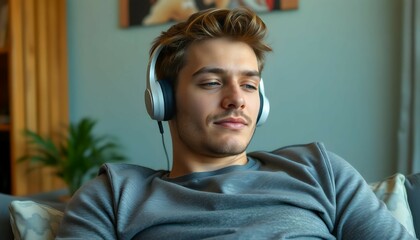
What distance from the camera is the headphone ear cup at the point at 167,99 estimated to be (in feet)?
3.92

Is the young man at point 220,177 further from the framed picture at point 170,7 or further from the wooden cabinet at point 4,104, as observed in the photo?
the wooden cabinet at point 4,104

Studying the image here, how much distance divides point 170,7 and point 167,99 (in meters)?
1.26

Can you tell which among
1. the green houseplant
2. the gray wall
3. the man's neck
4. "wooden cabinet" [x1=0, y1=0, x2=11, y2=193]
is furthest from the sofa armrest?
"wooden cabinet" [x1=0, y1=0, x2=11, y2=193]

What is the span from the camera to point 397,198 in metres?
1.17

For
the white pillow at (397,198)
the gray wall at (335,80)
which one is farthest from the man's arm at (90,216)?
the gray wall at (335,80)

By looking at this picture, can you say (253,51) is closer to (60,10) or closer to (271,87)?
(271,87)

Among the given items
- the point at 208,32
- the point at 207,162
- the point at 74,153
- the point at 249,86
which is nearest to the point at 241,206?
the point at 207,162

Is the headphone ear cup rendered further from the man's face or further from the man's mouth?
the man's mouth

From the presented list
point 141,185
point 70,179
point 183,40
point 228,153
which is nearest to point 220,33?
point 183,40

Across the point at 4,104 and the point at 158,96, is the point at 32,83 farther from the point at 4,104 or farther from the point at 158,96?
the point at 158,96

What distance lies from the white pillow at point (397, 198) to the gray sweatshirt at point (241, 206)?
0.37 ft

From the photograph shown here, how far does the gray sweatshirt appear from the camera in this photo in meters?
1.00

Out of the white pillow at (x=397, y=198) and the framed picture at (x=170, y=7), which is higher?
the framed picture at (x=170, y=7)

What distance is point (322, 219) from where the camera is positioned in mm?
1064
